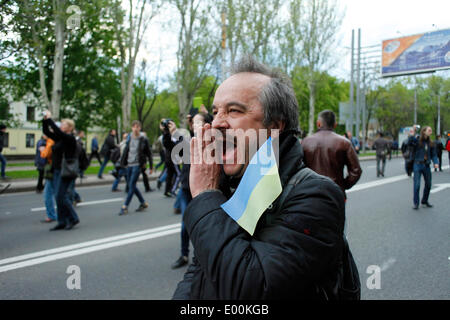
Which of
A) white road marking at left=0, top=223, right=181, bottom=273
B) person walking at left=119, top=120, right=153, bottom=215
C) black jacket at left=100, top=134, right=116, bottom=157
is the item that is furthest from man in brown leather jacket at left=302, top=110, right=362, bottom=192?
black jacket at left=100, top=134, right=116, bottom=157

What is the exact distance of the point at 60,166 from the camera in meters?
6.34

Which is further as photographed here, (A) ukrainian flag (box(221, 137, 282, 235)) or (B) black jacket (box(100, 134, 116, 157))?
(B) black jacket (box(100, 134, 116, 157))

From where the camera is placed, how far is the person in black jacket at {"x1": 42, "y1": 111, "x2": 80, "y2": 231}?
6.04m

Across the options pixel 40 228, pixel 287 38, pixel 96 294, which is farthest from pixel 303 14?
pixel 96 294

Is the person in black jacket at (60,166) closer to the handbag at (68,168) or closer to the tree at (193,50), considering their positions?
the handbag at (68,168)

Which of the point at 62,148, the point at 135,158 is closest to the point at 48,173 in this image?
the point at 62,148

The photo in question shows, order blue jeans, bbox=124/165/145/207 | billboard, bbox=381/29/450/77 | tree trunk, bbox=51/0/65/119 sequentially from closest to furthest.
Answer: billboard, bbox=381/29/450/77 < blue jeans, bbox=124/165/145/207 < tree trunk, bbox=51/0/65/119

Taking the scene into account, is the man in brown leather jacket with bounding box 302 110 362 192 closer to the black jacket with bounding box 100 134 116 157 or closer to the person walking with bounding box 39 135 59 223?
the person walking with bounding box 39 135 59 223

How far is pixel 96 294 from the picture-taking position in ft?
11.3

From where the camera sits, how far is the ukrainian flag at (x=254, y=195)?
103cm

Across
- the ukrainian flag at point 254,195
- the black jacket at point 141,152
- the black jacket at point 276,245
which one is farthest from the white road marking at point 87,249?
the ukrainian flag at point 254,195

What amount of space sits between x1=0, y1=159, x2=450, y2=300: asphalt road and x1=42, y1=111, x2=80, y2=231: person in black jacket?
10.0 inches

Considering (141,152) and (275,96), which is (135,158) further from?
(275,96)
